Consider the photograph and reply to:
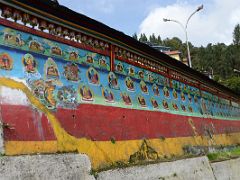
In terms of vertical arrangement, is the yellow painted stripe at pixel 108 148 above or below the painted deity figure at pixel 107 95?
below

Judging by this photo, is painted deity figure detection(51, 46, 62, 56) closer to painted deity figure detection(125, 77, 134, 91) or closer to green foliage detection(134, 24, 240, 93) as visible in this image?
painted deity figure detection(125, 77, 134, 91)

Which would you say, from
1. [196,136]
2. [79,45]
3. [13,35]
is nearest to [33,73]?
[13,35]

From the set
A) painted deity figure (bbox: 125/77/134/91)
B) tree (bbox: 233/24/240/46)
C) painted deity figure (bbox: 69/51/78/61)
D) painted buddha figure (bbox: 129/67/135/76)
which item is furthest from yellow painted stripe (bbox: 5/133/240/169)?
tree (bbox: 233/24/240/46)

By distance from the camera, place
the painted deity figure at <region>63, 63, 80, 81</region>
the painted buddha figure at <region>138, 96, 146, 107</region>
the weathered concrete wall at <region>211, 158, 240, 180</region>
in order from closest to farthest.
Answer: the painted deity figure at <region>63, 63, 80, 81</region> < the painted buddha figure at <region>138, 96, 146, 107</region> < the weathered concrete wall at <region>211, 158, 240, 180</region>

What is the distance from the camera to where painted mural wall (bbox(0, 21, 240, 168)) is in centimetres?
674

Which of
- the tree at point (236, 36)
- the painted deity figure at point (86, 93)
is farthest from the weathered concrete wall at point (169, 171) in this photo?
the tree at point (236, 36)

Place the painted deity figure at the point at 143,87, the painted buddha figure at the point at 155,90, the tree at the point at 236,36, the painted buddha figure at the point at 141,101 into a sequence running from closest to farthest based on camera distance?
the painted buddha figure at the point at 141,101 → the painted deity figure at the point at 143,87 → the painted buddha figure at the point at 155,90 → the tree at the point at 236,36

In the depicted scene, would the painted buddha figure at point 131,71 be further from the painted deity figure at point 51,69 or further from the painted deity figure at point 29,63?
the painted deity figure at point 29,63

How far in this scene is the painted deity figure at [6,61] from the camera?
6595 millimetres

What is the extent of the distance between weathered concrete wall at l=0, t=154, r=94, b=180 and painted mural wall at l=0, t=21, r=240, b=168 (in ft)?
0.87

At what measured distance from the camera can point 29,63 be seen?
7191mm

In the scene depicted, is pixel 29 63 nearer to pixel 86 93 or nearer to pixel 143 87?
pixel 86 93

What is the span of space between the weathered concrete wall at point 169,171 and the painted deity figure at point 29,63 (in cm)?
231

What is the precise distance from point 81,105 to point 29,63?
1.54 meters
